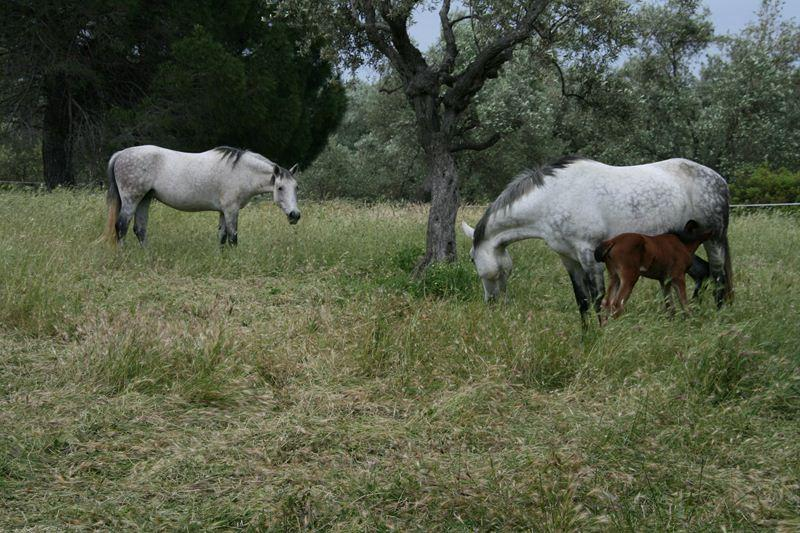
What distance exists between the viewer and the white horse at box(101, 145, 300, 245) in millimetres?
10812

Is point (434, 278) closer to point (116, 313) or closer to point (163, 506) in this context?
point (116, 313)

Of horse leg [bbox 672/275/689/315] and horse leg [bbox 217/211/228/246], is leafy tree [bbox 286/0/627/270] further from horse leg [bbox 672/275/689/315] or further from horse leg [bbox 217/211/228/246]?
horse leg [bbox 672/275/689/315]

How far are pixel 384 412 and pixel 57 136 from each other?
16685 millimetres

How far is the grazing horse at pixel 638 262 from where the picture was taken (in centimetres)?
630

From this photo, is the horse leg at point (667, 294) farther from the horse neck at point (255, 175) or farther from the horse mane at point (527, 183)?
the horse neck at point (255, 175)

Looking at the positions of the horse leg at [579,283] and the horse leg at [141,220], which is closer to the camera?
the horse leg at [579,283]

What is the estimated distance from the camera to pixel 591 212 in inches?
272

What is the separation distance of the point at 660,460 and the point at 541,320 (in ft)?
7.72

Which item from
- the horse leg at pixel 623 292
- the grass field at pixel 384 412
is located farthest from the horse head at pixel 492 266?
the horse leg at pixel 623 292

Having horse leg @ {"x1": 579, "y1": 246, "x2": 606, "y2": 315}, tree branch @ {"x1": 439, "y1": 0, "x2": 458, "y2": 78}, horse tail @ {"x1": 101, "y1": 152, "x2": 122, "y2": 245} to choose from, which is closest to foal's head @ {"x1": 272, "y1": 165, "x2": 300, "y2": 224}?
horse tail @ {"x1": 101, "y1": 152, "x2": 122, "y2": 245}

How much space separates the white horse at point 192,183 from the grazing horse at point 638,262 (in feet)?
18.6

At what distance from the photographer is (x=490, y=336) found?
5.64m

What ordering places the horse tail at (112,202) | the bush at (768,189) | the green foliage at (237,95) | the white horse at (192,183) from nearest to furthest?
the horse tail at (112,202) < the white horse at (192,183) < the green foliage at (237,95) < the bush at (768,189)

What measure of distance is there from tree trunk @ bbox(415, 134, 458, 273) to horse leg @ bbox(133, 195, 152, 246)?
4.22m
